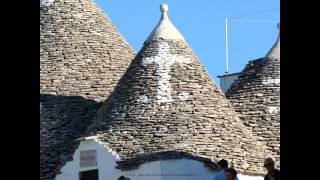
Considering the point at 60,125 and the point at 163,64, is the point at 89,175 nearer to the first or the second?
the point at 60,125

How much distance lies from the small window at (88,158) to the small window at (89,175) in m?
0.21

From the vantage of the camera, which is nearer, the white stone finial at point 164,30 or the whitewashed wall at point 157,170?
the whitewashed wall at point 157,170

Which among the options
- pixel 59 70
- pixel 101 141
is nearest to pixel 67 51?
pixel 59 70

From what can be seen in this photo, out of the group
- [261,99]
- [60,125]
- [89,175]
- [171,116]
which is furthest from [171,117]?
[60,125]

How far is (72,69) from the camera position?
1326 inches

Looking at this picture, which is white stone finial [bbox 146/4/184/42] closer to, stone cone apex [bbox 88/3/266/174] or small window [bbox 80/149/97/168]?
stone cone apex [bbox 88/3/266/174]

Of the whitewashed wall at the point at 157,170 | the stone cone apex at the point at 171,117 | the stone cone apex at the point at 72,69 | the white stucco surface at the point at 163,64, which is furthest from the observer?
the stone cone apex at the point at 72,69

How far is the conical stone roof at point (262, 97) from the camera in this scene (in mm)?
30859

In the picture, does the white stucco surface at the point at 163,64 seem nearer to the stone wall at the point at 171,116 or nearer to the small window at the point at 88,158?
the stone wall at the point at 171,116

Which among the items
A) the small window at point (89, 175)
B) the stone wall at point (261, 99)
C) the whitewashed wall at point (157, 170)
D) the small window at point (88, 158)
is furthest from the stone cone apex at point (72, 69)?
the stone wall at point (261, 99)

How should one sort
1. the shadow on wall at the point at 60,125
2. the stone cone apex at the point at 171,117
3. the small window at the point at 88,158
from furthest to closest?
1. the shadow on wall at the point at 60,125
2. the small window at the point at 88,158
3. the stone cone apex at the point at 171,117

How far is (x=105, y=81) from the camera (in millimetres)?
33562
